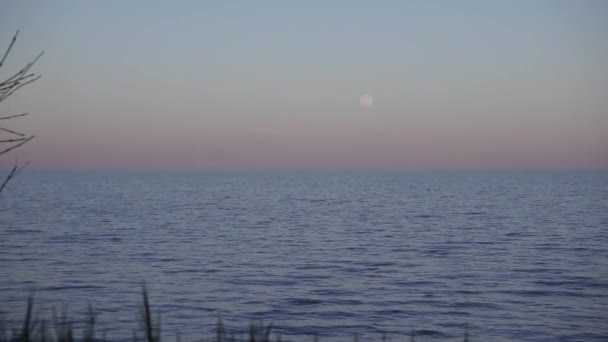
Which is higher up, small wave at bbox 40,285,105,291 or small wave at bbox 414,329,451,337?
small wave at bbox 40,285,105,291

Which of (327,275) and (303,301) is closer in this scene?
(303,301)

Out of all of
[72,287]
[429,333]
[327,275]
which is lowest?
[429,333]

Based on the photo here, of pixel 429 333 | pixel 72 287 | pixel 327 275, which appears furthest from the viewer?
pixel 327 275

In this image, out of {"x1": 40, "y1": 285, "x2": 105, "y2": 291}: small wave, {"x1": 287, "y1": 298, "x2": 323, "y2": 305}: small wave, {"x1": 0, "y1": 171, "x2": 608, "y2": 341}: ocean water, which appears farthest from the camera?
{"x1": 40, "y1": 285, "x2": 105, "y2": 291}: small wave

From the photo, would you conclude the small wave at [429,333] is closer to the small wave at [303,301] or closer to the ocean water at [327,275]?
the ocean water at [327,275]

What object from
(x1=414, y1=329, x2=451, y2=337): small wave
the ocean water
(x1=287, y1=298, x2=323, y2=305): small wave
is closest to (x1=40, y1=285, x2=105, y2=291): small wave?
the ocean water

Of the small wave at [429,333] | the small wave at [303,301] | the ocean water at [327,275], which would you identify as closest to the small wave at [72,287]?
the ocean water at [327,275]

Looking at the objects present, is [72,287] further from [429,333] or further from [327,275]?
[429,333]

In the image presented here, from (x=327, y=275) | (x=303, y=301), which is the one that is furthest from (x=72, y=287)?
(x=327, y=275)

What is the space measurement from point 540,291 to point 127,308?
52.7ft

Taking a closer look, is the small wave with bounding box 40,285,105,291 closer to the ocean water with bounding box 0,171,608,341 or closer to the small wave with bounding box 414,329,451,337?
the ocean water with bounding box 0,171,608,341

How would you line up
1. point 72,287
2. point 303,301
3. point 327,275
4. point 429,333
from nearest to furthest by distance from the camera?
1. point 429,333
2. point 303,301
3. point 72,287
4. point 327,275

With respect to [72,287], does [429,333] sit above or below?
below

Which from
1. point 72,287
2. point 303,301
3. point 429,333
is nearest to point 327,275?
point 303,301
